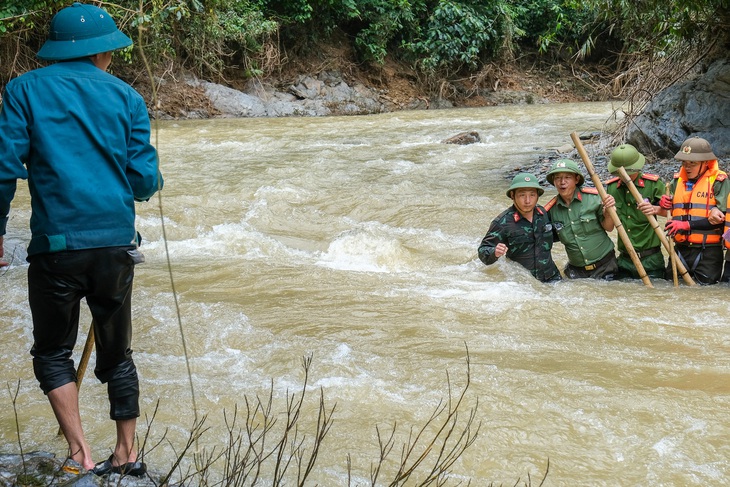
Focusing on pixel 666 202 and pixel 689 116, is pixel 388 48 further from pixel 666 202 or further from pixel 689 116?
pixel 666 202

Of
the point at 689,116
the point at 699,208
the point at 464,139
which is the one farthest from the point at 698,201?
the point at 464,139

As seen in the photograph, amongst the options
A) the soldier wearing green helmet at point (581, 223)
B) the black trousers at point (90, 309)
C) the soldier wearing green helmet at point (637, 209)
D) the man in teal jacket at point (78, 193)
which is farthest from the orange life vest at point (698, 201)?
the black trousers at point (90, 309)

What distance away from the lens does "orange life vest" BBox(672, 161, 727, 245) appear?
5.73 meters

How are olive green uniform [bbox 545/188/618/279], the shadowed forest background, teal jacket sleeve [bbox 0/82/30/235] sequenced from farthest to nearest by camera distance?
the shadowed forest background
olive green uniform [bbox 545/188/618/279]
teal jacket sleeve [bbox 0/82/30/235]

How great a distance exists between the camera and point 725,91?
33.8ft

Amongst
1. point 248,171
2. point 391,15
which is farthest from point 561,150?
point 391,15

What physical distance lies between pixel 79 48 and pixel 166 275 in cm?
384

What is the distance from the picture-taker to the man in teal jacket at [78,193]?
2633 mm

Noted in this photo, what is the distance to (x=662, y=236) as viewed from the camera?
5797 mm

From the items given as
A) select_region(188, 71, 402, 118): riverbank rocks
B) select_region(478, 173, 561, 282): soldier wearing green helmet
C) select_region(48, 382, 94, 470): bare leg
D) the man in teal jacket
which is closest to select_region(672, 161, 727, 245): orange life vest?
select_region(478, 173, 561, 282): soldier wearing green helmet

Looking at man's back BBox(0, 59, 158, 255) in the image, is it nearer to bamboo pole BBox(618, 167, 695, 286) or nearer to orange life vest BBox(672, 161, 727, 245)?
bamboo pole BBox(618, 167, 695, 286)

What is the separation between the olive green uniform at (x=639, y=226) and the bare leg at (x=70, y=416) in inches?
175

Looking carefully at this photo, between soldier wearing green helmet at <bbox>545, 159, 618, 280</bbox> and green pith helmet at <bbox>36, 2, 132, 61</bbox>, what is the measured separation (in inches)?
149

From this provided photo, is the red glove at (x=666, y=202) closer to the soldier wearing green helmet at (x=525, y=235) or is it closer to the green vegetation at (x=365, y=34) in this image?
the soldier wearing green helmet at (x=525, y=235)
